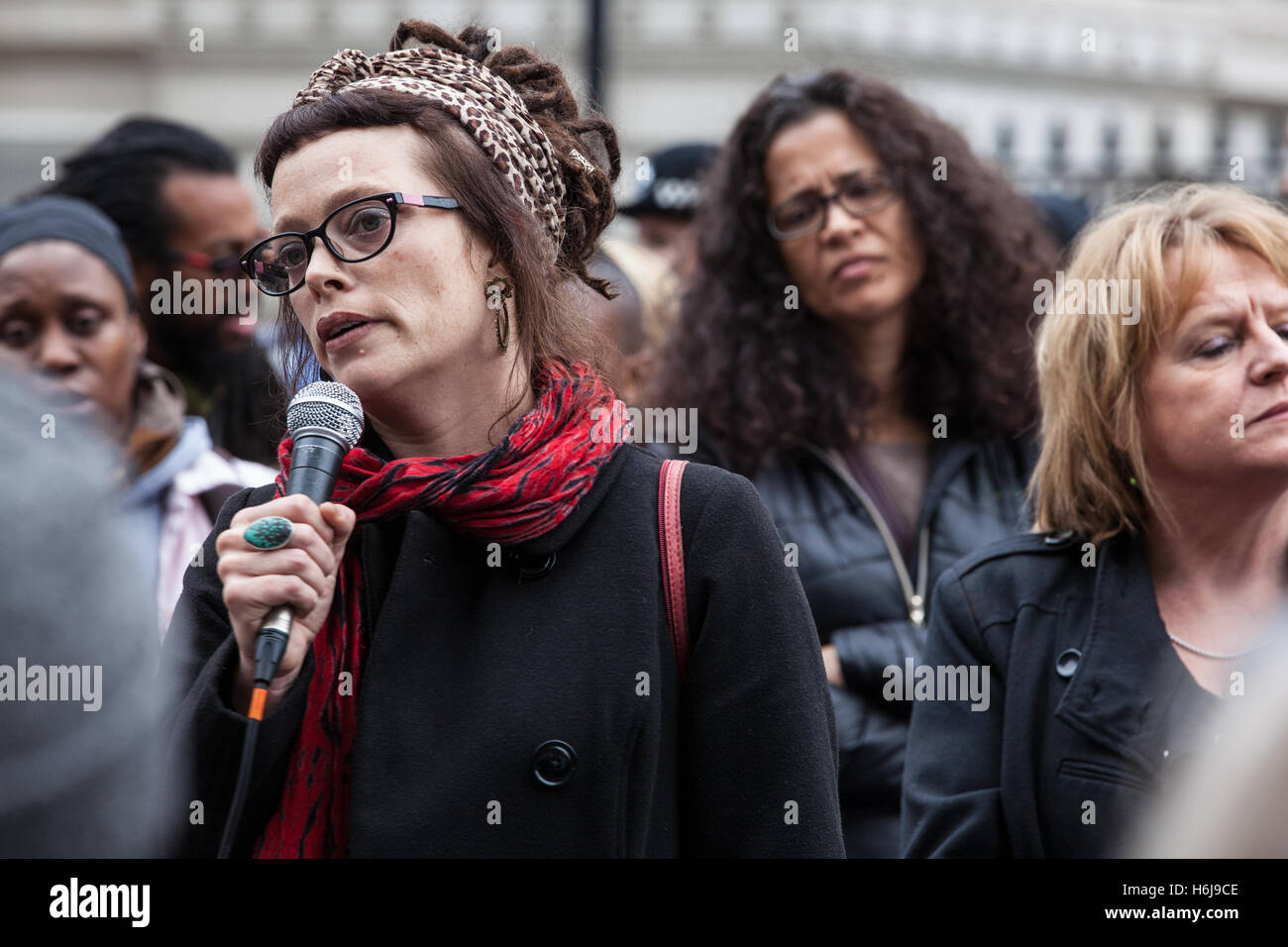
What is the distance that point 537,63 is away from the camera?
2.70 metres

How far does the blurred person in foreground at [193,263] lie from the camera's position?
4.62 m

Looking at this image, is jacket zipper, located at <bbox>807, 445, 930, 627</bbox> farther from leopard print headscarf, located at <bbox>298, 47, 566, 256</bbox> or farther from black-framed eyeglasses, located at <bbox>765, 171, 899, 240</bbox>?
leopard print headscarf, located at <bbox>298, 47, 566, 256</bbox>

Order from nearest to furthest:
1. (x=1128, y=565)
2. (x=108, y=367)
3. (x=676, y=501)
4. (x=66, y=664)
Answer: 1. (x=66, y=664)
2. (x=676, y=501)
3. (x=1128, y=565)
4. (x=108, y=367)

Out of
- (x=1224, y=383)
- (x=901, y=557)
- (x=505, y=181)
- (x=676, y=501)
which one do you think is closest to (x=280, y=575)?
(x=676, y=501)

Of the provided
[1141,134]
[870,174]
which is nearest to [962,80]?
[1141,134]

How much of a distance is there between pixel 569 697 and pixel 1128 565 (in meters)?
1.36

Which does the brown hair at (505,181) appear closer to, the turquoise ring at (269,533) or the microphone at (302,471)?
the microphone at (302,471)

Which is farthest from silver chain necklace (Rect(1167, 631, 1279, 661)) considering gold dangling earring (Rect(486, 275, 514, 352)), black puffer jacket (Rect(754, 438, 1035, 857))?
gold dangling earring (Rect(486, 275, 514, 352))

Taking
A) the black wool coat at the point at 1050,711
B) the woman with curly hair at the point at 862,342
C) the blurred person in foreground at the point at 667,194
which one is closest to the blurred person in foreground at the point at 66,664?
the black wool coat at the point at 1050,711

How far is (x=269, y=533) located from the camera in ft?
6.59

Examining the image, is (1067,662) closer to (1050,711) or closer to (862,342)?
(1050,711)

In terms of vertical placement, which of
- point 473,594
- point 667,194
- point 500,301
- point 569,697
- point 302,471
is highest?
point 667,194

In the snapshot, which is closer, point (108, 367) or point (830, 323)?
point (108, 367)
